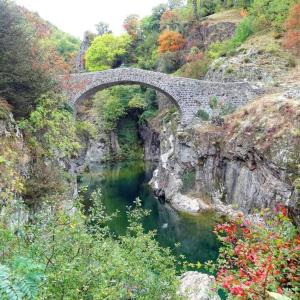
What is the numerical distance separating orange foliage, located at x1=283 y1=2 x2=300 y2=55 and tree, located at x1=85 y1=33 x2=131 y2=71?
24.8 m

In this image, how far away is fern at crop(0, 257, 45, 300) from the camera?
2.79 metres

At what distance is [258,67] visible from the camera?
80.4ft

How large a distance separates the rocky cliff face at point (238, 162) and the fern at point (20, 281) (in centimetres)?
925

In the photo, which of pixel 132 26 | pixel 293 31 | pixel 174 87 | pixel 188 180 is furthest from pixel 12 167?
pixel 132 26

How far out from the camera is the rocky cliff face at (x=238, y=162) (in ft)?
49.8

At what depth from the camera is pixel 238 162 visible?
63.2ft

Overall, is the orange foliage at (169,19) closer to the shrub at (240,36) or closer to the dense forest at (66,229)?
the shrub at (240,36)

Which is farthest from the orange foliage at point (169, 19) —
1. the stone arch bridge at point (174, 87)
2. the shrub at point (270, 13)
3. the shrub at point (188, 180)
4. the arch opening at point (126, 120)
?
the shrub at point (188, 180)

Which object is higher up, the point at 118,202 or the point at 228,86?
the point at 228,86

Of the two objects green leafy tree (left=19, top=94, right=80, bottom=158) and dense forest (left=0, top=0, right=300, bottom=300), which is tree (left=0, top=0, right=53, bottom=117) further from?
green leafy tree (left=19, top=94, right=80, bottom=158)

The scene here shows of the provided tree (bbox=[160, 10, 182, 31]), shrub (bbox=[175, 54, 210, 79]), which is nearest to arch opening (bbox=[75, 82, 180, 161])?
shrub (bbox=[175, 54, 210, 79])

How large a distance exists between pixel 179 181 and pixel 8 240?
1848cm

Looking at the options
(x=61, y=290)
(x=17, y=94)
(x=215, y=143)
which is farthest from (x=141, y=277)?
(x=215, y=143)

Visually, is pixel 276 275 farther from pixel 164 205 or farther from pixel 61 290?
pixel 164 205
